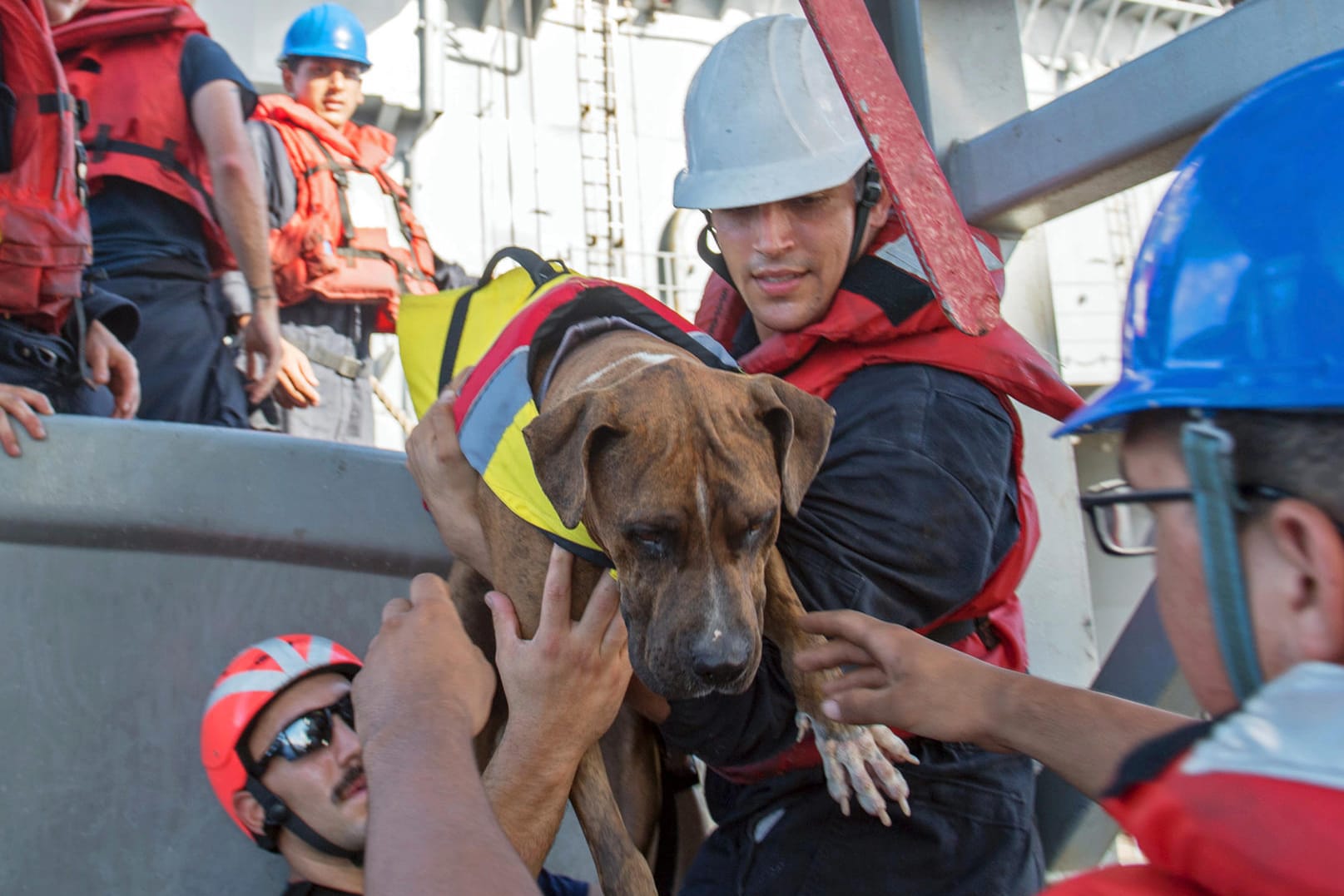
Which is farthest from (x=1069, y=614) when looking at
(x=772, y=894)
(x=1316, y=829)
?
(x=1316, y=829)

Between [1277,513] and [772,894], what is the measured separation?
1620 mm

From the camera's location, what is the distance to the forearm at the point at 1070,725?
5.84 feet

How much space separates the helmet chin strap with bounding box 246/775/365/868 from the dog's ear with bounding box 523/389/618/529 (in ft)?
4.00

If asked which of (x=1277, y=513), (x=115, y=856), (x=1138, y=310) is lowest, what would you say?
(x=115, y=856)

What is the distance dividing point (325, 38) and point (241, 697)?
218 inches

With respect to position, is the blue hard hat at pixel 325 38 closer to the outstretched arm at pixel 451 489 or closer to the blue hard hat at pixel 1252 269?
the outstretched arm at pixel 451 489

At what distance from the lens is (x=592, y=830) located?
105 inches

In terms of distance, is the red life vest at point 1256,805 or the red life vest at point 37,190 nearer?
the red life vest at point 1256,805

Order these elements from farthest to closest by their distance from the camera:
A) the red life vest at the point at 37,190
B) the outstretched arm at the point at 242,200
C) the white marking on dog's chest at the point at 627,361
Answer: the outstretched arm at the point at 242,200 → the red life vest at the point at 37,190 → the white marking on dog's chest at the point at 627,361

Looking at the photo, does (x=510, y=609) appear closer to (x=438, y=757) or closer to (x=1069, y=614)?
(x=438, y=757)

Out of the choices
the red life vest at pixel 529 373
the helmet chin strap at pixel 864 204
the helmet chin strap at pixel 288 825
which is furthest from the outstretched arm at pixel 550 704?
the helmet chin strap at pixel 864 204

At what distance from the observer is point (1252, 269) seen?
106cm

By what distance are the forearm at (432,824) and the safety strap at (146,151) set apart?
3759 millimetres

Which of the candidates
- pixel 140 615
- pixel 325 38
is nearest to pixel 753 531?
pixel 140 615
